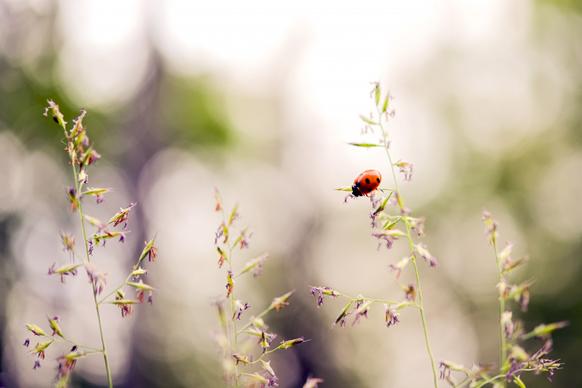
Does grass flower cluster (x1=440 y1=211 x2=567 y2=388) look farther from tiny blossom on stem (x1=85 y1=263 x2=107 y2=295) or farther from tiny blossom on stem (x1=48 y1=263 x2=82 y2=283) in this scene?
tiny blossom on stem (x1=48 y1=263 x2=82 y2=283)

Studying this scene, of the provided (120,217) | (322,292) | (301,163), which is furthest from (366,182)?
(301,163)

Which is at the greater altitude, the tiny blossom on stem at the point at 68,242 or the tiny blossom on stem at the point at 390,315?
the tiny blossom on stem at the point at 68,242

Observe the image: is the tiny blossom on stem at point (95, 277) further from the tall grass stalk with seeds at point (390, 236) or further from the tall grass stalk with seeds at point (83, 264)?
the tall grass stalk with seeds at point (390, 236)

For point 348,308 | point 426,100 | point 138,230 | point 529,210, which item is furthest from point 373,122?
point 426,100

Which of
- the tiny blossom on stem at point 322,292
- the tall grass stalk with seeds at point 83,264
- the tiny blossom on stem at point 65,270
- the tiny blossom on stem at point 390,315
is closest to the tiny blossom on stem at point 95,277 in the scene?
the tall grass stalk with seeds at point 83,264

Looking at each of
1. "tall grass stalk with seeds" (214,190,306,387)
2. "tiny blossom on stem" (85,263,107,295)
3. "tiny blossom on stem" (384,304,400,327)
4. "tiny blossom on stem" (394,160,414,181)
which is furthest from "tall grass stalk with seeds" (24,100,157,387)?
"tiny blossom on stem" (394,160,414,181)
